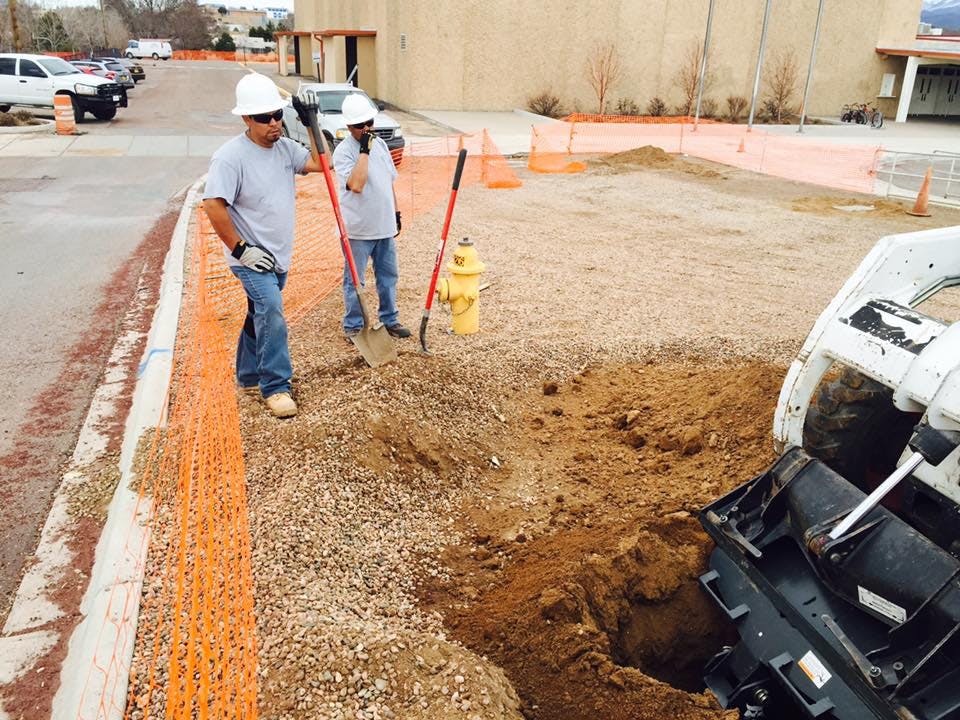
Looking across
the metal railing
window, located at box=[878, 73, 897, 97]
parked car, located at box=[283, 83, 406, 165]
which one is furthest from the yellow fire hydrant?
window, located at box=[878, 73, 897, 97]

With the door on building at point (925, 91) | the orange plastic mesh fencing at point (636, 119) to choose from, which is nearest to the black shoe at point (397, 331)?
the orange plastic mesh fencing at point (636, 119)

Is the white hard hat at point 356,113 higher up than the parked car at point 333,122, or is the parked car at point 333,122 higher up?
the white hard hat at point 356,113

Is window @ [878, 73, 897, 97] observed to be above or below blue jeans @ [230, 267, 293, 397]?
above

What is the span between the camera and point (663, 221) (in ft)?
39.3

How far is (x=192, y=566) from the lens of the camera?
3527 millimetres

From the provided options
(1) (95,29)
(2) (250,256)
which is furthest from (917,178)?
(1) (95,29)

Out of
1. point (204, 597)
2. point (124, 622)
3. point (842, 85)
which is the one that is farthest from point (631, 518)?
point (842, 85)

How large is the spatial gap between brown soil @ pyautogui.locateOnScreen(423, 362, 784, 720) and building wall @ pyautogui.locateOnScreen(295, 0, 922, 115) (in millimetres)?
26602

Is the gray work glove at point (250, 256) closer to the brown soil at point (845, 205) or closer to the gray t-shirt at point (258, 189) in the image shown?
the gray t-shirt at point (258, 189)

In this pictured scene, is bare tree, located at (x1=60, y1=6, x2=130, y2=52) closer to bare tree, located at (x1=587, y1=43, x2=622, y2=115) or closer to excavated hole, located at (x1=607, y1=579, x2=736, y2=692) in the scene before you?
bare tree, located at (x1=587, y1=43, x2=622, y2=115)

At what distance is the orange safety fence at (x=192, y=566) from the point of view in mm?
2848

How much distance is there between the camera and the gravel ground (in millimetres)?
2838

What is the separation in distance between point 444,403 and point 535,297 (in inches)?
121

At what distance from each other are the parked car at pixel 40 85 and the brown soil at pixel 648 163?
1556cm
